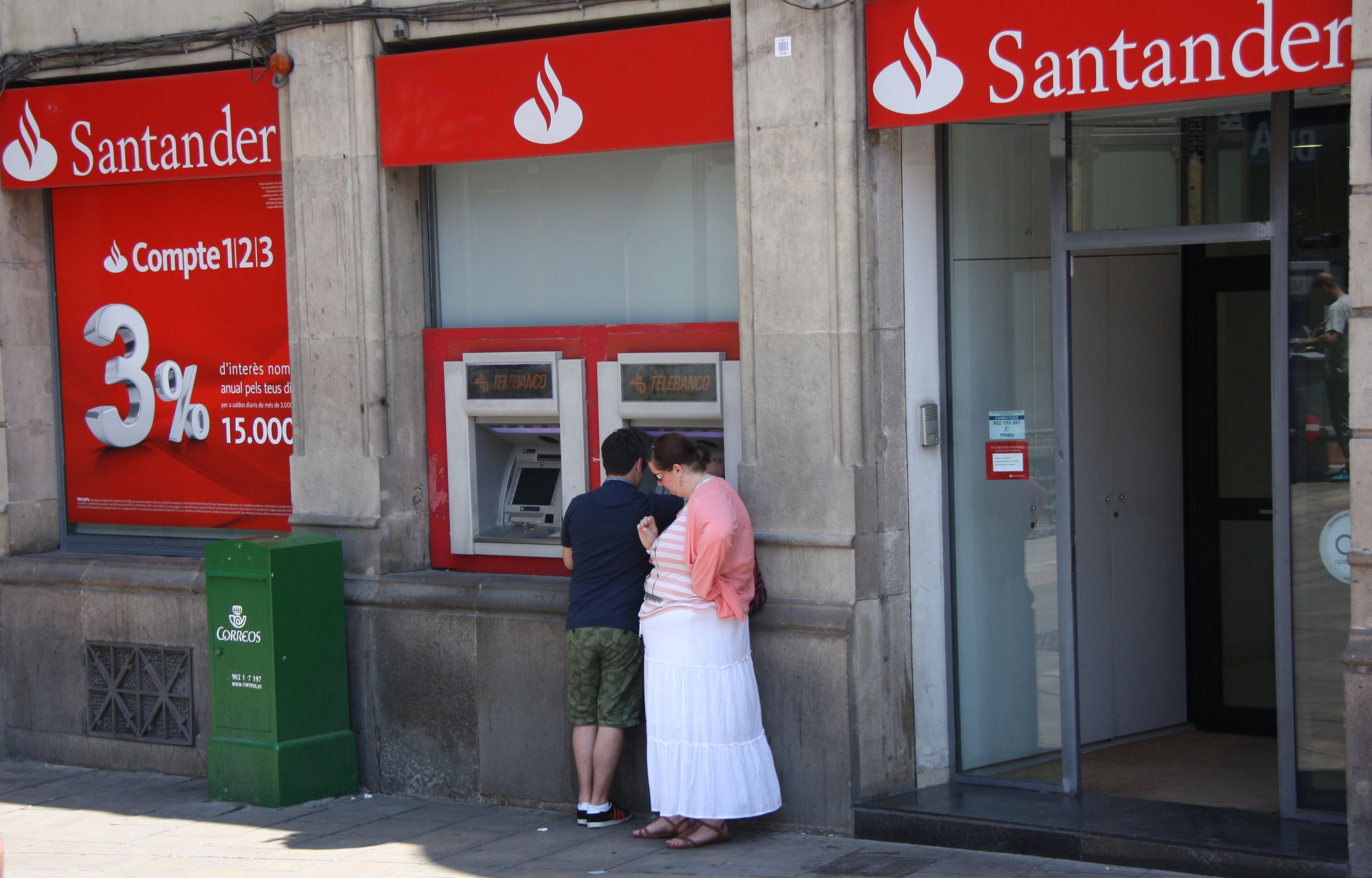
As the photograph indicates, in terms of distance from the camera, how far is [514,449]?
310 inches

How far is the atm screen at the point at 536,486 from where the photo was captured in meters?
7.68

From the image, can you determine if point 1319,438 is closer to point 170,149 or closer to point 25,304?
point 170,149

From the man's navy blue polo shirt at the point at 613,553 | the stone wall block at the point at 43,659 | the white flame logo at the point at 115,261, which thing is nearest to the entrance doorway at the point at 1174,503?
the man's navy blue polo shirt at the point at 613,553

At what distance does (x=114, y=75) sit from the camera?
859 centimetres

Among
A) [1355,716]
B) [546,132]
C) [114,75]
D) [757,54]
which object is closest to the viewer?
[1355,716]

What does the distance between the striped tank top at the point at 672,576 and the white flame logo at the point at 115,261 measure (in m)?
4.02

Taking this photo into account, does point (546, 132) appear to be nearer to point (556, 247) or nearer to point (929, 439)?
point (556, 247)

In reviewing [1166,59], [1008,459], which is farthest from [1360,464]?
[1008,459]

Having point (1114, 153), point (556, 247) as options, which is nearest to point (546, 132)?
point (556, 247)

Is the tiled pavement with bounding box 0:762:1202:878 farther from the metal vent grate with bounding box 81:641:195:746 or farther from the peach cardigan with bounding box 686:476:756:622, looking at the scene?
the peach cardigan with bounding box 686:476:756:622

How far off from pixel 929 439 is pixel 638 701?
5.42 feet

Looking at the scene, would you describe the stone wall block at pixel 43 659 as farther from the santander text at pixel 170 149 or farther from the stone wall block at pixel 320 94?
the stone wall block at pixel 320 94

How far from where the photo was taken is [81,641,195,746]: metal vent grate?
823 cm

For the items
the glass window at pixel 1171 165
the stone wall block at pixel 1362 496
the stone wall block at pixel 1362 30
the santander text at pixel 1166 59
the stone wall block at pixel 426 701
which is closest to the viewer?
the stone wall block at pixel 1362 30
